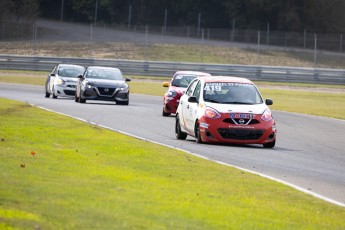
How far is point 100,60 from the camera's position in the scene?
58.5m

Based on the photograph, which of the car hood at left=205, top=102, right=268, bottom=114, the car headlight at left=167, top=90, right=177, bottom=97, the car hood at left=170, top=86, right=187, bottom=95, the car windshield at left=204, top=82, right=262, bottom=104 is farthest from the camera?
the car hood at left=170, top=86, right=187, bottom=95

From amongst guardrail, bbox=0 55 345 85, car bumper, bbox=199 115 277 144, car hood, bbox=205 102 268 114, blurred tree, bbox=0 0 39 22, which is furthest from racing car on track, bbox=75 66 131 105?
blurred tree, bbox=0 0 39 22

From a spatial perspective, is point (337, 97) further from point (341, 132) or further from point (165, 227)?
point (165, 227)

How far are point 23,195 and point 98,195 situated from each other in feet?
2.73

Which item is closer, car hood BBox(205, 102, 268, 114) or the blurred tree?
car hood BBox(205, 102, 268, 114)

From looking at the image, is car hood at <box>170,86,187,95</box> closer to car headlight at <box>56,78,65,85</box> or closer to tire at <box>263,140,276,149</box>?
car headlight at <box>56,78,65,85</box>

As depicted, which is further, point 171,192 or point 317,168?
point 317,168

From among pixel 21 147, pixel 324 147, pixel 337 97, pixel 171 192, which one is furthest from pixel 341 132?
pixel 337 97

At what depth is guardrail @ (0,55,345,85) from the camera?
57.8 m

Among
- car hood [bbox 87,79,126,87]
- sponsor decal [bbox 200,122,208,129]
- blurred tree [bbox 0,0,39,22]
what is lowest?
sponsor decal [bbox 200,122,208,129]

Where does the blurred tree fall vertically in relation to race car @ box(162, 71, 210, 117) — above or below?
above

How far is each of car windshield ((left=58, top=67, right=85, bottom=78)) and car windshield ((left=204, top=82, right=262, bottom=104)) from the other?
62.3 feet

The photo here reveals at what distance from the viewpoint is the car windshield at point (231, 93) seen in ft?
69.9

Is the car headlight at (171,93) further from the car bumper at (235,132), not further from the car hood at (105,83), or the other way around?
the car bumper at (235,132)
